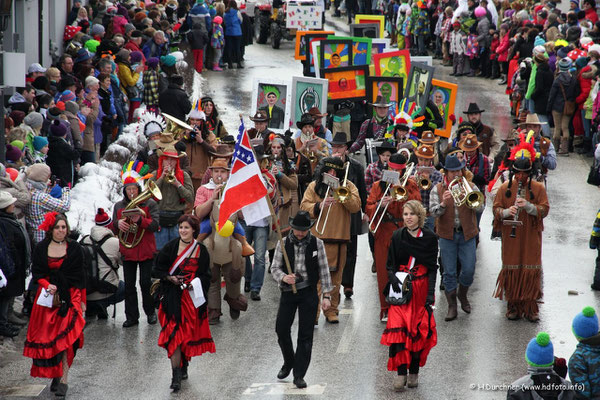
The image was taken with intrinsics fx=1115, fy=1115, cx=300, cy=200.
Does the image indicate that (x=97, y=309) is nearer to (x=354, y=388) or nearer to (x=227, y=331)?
(x=227, y=331)

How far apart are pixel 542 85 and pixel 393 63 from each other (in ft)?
10.4

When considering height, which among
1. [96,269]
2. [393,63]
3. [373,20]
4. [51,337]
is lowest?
[51,337]

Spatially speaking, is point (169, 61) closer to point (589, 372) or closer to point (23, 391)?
point (23, 391)

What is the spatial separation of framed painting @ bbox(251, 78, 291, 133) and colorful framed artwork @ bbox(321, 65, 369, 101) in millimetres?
951

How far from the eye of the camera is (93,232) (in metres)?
12.9

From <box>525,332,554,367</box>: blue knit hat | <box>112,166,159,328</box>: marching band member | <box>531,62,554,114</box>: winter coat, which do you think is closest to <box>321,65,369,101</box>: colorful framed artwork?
<box>531,62,554,114</box>: winter coat

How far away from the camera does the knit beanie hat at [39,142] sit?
50.5 ft

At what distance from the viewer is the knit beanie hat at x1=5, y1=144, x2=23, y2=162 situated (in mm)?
14344

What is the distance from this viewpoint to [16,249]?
12.0 meters

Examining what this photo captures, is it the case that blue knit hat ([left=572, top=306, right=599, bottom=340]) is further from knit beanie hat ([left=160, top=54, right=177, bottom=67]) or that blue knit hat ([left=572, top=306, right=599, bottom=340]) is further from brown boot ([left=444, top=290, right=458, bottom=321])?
knit beanie hat ([left=160, top=54, right=177, bottom=67])

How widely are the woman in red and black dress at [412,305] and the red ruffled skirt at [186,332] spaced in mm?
1786

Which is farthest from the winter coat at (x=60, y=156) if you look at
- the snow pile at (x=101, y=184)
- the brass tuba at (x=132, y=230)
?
the brass tuba at (x=132, y=230)

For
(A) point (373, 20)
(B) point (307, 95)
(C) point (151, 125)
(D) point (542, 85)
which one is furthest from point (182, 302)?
(A) point (373, 20)

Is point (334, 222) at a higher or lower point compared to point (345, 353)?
higher
